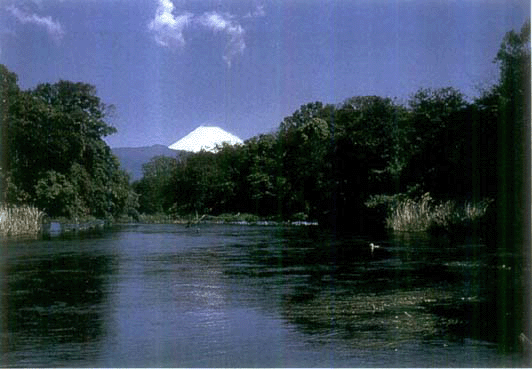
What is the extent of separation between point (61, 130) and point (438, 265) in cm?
4407

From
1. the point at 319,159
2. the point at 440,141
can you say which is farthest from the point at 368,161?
the point at 440,141

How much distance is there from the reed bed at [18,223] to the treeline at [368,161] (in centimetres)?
2724

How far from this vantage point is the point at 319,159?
73500 millimetres

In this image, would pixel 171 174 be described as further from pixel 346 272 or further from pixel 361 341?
pixel 361 341

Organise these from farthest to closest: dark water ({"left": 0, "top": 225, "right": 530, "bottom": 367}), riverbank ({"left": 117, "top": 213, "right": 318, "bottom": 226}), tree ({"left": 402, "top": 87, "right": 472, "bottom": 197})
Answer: riverbank ({"left": 117, "top": 213, "right": 318, "bottom": 226}) → tree ({"left": 402, "top": 87, "right": 472, "bottom": 197}) → dark water ({"left": 0, "top": 225, "right": 530, "bottom": 367})

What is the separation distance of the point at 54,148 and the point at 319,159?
28.2 metres

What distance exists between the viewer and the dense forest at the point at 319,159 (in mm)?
36244

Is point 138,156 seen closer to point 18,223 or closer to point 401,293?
point 18,223

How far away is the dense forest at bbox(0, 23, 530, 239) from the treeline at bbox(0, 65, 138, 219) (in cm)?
10

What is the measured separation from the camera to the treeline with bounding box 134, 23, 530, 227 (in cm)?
3544

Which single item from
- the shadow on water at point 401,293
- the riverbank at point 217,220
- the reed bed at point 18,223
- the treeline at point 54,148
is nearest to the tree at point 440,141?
the shadow on water at point 401,293

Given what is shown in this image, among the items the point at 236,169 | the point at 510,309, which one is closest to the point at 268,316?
the point at 510,309

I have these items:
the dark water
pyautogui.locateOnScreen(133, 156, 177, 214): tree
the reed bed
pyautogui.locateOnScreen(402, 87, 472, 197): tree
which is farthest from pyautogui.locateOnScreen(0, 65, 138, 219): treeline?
the dark water

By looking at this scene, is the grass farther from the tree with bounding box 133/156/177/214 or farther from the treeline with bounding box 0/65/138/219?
the tree with bounding box 133/156/177/214
